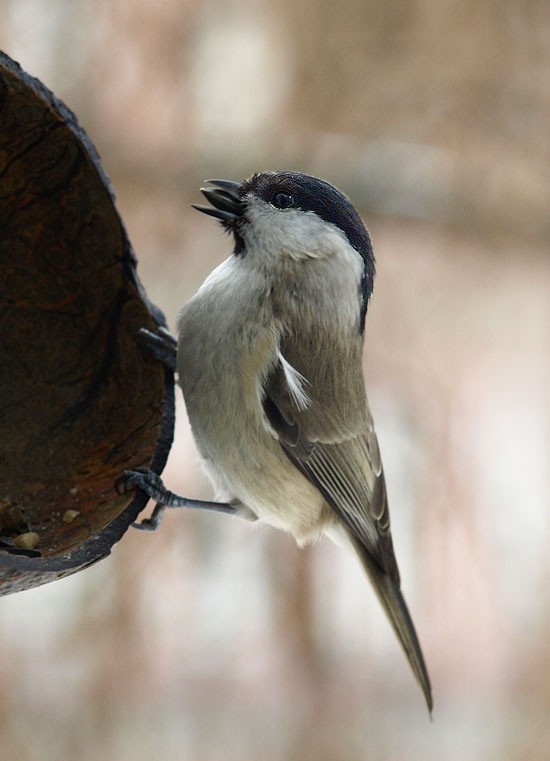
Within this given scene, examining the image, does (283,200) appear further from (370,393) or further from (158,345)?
(370,393)

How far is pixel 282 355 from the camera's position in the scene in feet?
5.27

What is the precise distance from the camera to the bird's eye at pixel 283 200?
1.64 meters

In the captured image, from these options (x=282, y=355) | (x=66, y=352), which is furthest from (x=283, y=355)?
(x=66, y=352)

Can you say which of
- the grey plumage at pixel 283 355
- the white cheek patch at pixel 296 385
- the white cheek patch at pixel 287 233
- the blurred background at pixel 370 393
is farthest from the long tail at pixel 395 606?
the blurred background at pixel 370 393

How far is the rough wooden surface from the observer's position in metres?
1.31

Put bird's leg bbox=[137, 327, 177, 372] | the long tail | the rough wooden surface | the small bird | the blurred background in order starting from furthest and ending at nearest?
the blurred background < the long tail < the small bird < bird's leg bbox=[137, 327, 177, 372] < the rough wooden surface

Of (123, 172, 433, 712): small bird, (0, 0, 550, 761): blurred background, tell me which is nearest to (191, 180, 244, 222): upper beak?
(123, 172, 433, 712): small bird

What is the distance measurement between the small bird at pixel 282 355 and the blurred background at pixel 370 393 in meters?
1.21

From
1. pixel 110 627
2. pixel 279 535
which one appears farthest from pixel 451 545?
pixel 110 627

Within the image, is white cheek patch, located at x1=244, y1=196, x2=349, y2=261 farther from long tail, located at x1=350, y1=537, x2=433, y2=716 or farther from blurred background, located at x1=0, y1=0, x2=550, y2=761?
blurred background, located at x1=0, y1=0, x2=550, y2=761

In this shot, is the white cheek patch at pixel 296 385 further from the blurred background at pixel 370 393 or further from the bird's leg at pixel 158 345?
the blurred background at pixel 370 393

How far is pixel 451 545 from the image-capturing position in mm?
3164

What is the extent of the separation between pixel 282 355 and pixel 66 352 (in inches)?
→ 13.9

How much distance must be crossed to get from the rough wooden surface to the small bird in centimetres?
15
